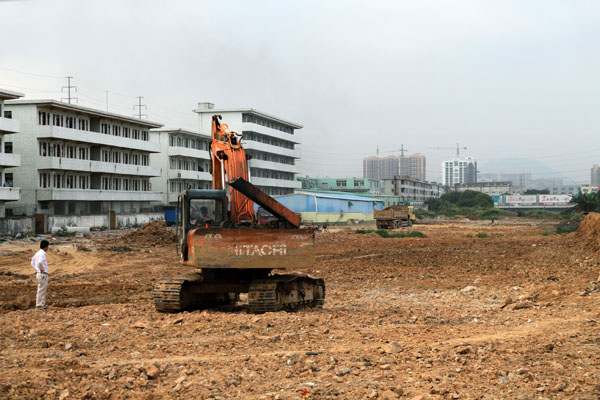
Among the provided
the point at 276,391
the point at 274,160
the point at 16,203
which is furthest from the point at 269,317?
the point at 274,160

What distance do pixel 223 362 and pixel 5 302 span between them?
10.4 meters

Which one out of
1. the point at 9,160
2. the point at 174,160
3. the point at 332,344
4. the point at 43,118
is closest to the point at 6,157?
the point at 9,160

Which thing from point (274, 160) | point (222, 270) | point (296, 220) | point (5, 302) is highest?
point (274, 160)

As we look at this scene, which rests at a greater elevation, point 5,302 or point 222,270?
point 222,270

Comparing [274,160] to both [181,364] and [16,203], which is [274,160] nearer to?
[16,203]

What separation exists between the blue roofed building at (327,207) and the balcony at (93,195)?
16902mm

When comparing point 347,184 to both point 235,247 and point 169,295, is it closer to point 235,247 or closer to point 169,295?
point 169,295

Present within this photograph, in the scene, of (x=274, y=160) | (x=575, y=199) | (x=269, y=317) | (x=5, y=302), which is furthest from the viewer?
(x=274, y=160)

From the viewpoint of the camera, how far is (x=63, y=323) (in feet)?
43.5

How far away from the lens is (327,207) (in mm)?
88625

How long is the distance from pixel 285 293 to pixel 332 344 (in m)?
3.60

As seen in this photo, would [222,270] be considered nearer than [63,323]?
No

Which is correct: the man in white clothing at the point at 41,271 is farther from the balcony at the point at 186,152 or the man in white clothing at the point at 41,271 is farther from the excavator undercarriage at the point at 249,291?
the balcony at the point at 186,152

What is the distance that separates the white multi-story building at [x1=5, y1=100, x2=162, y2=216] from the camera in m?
59.3
